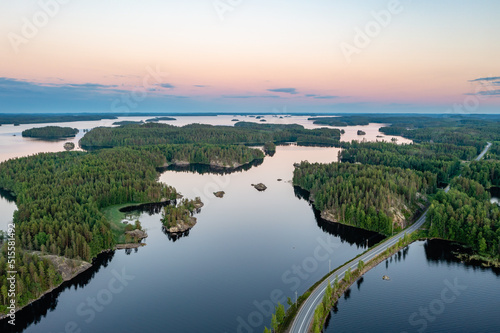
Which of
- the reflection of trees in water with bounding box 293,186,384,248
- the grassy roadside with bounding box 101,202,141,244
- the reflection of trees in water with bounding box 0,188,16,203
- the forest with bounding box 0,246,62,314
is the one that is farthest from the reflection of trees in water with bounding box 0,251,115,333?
the reflection of trees in water with bounding box 0,188,16,203

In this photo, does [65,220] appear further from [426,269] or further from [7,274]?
[426,269]

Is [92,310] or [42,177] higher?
[42,177]

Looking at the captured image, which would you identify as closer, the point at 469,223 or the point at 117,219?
the point at 469,223

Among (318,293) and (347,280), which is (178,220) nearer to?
(318,293)

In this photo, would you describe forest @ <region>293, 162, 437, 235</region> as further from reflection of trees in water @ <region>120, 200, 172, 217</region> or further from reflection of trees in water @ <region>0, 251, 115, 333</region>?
reflection of trees in water @ <region>0, 251, 115, 333</region>

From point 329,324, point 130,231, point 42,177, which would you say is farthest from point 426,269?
point 42,177

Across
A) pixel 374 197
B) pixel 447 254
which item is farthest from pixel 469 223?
pixel 374 197
